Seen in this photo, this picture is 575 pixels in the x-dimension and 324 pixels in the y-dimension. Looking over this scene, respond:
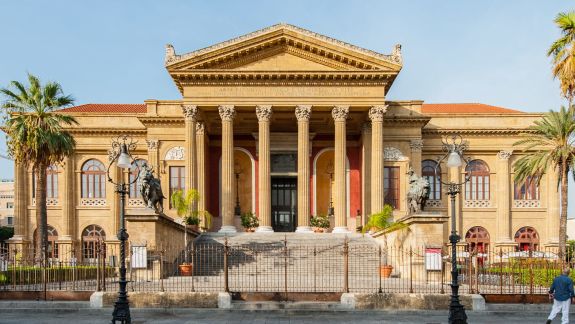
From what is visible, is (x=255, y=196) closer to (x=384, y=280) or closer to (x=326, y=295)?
(x=384, y=280)

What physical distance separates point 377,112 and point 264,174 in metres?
7.49

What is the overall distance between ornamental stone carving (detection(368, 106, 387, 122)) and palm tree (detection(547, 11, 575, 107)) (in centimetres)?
925

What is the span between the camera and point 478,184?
43.2m

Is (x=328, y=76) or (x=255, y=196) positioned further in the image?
(x=255, y=196)

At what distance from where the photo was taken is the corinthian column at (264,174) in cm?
3500

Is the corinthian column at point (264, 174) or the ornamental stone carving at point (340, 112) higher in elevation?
the ornamental stone carving at point (340, 112)

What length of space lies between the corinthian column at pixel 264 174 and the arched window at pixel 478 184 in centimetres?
1569

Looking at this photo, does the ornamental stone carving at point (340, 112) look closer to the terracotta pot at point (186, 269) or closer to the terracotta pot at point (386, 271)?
the terracotta pot at point (386, 271)

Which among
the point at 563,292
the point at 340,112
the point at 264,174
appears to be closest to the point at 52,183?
the point at 264,174

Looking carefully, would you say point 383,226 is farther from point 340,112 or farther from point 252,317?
point 252,317

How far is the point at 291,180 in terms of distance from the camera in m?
41.9

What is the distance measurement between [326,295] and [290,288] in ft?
9.03

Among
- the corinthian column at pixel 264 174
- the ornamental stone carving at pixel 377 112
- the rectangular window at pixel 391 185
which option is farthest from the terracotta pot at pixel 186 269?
the rectangular window at pixel 391 185

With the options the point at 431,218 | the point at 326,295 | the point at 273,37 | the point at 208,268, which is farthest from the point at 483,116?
the point at 326,295
